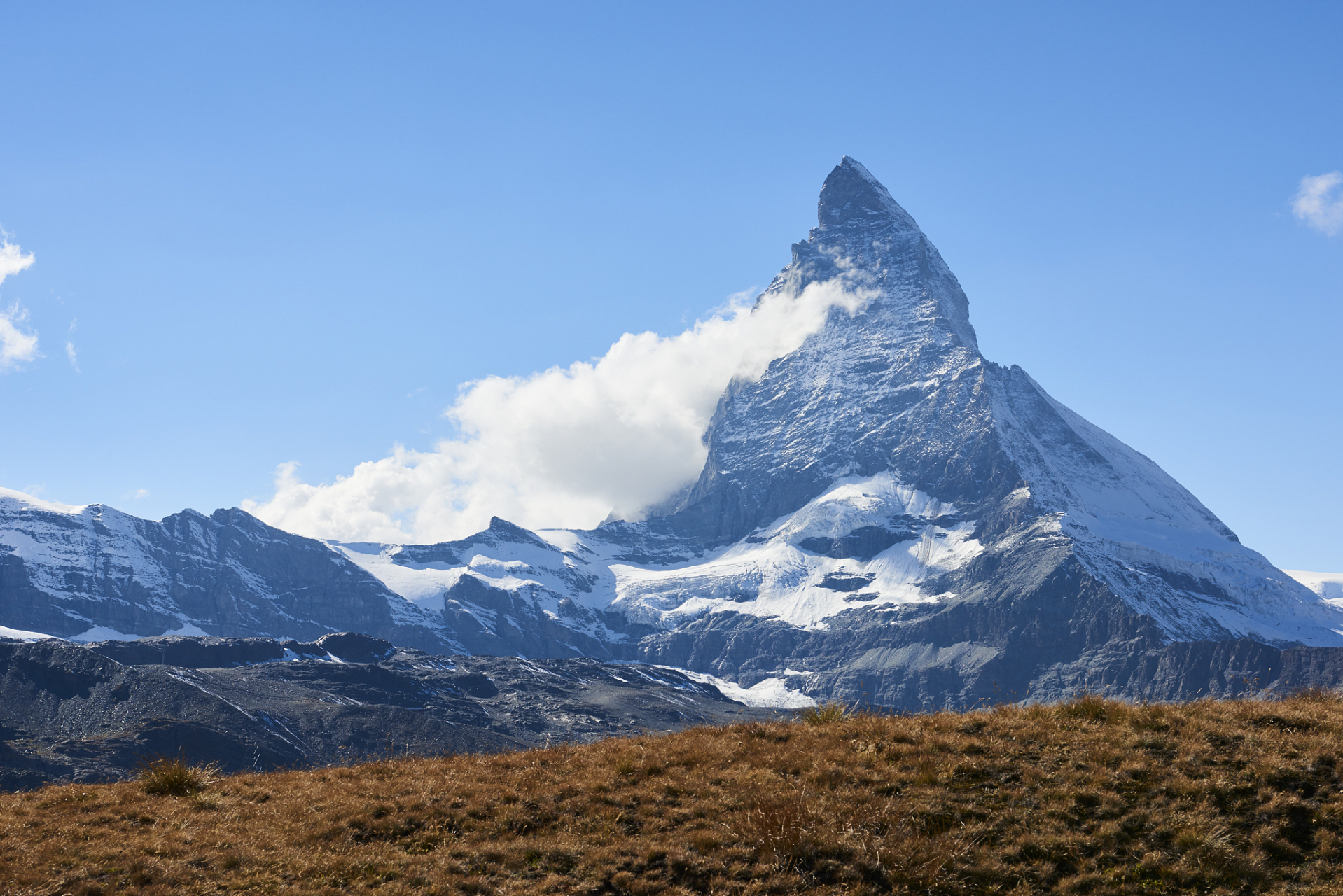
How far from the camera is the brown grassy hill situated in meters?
16.3

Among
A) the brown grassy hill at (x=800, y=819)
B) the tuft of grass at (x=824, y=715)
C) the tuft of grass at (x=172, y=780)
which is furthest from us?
the tuft of grass at (x=824, y=715)

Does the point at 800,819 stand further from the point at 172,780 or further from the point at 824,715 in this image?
the point at 172,780

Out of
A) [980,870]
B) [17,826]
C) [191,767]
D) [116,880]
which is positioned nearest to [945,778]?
[980,870]

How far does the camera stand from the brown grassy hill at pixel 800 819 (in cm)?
1630

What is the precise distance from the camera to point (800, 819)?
17594 mm

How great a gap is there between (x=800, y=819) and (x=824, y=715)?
6861 mm

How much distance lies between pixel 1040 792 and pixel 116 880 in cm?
1631

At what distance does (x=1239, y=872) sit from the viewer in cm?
1584

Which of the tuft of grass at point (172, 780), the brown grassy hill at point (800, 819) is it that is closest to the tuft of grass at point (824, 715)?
the brown grassy hill at point (800, 819)

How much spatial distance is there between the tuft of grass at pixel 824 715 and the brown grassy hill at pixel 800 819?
135 centimetres

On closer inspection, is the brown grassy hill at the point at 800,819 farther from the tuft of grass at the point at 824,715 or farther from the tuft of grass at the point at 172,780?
the tuft of grass at the point at 824,715

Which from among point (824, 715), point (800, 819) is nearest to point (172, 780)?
point (800, 819)

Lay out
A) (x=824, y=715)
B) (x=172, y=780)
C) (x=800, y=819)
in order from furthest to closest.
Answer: (x=824, y=715), (x=172, y=780), (x=800, y=819)

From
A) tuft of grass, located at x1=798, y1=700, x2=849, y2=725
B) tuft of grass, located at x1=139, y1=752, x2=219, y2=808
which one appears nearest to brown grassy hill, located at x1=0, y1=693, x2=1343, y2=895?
tuft of grass, located at x1=139, y1=752, x2=219, y2=808
